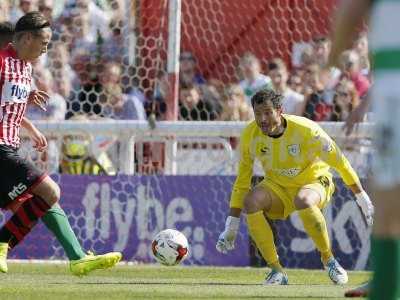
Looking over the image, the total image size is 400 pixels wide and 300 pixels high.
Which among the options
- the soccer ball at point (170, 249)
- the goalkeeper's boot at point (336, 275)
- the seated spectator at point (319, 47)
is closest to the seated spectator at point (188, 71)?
the seated spectator at point (319, 47)

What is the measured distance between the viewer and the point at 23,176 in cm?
980

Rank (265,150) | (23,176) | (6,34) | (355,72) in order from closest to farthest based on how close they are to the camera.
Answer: (23,176)
(6,34)
(265,150)
(355,72)

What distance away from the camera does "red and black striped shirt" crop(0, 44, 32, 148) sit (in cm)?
1004

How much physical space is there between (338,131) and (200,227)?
72.4 inches

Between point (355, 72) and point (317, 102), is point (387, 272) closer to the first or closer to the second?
point (317, 102)

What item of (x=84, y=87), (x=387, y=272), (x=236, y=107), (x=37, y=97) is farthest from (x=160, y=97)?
(x=387, y=272)

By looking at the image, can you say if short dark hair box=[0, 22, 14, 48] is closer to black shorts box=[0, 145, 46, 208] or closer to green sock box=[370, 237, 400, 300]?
black shorts box=[0, 145, 46, 208]

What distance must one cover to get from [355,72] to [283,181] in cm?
338

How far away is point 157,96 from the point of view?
14266mm

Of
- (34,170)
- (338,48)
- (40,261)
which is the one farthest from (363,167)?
(338,48)

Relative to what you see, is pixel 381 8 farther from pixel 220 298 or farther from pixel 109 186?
pixel 109 186

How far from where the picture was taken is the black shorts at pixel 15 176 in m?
9.80

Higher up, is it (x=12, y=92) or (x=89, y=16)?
(x=89, y=16)

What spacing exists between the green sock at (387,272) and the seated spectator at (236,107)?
31.1ft
